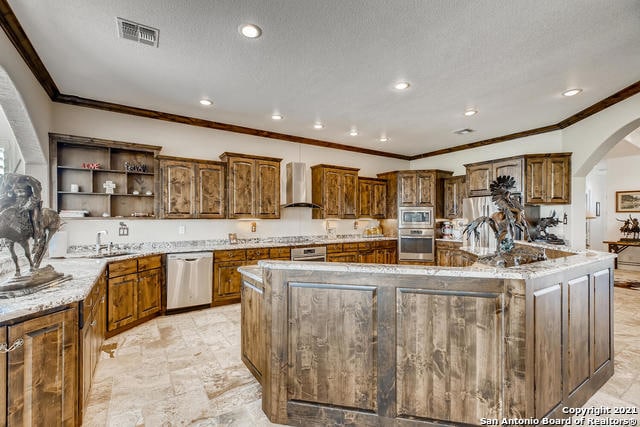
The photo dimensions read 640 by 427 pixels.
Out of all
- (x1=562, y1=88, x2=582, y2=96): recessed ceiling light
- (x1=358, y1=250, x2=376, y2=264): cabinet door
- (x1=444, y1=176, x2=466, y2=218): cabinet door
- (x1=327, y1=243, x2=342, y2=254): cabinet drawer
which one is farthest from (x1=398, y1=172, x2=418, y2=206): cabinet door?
(x1=562, y1=88, x2=582, y2=96): recessed ceiling light

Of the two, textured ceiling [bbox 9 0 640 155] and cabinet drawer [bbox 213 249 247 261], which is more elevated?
textured ceiling [bbox 9 0 640 155]

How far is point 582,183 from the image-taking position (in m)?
4.95

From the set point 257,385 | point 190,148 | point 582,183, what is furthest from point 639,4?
point 190,148

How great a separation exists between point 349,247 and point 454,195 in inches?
108

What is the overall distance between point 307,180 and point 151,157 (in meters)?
2.69

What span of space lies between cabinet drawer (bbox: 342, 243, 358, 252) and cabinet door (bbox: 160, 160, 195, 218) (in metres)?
2.91

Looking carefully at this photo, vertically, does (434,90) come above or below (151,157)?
above

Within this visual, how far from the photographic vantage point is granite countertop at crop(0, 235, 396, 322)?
162 centimetres

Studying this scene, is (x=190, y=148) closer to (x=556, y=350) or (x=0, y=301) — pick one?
(x=0, y=301)

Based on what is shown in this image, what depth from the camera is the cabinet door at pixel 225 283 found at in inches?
180

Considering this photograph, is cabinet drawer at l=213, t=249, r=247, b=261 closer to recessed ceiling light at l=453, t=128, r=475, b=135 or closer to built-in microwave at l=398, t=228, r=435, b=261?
built-in microwave at l=398, t=228, r=435, b=261

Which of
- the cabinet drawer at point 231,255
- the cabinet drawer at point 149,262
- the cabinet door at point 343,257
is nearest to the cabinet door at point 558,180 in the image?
the cabinet door at point 343,257

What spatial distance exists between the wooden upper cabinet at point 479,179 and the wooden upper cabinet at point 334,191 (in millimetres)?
2308

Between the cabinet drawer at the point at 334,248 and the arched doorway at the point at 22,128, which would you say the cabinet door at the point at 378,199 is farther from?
the arched doorway at the point at 22,128
